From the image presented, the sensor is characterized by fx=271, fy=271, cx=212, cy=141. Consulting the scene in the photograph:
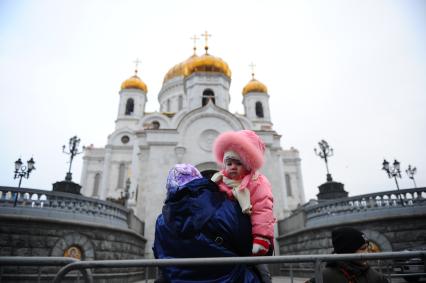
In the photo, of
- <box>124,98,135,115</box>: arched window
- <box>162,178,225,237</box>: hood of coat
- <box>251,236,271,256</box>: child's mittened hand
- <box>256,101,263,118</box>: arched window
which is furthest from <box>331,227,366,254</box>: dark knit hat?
<box>124,98,135,115</box>: arched window

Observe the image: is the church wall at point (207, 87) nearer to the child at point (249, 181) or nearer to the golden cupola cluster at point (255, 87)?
the golden cupola cluster at point (255, 87)

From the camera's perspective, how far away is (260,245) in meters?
2.07

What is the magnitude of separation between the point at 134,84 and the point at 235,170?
3729 cm

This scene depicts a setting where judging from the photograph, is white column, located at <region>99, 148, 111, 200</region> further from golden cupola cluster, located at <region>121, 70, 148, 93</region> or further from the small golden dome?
the small golden dome

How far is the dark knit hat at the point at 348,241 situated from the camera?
2715 mm

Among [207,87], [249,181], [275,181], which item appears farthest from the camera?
[207,87]

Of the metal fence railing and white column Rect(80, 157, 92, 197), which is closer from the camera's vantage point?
the metal fence railing

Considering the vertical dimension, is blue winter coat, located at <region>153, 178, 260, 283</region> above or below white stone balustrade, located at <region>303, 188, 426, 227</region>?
below

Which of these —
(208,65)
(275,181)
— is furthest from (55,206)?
(208,65)

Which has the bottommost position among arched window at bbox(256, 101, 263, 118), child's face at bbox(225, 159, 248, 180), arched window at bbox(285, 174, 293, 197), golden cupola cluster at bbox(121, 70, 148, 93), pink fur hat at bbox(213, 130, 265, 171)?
child's face at bbox(225, 159, 248, 180)

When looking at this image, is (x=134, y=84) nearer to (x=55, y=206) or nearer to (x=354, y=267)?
(x=55, y=206)

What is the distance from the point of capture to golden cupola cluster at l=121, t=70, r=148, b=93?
122ft

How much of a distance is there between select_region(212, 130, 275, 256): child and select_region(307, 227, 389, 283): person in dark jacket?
2.56ft

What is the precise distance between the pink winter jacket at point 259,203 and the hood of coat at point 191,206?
0.22 m
